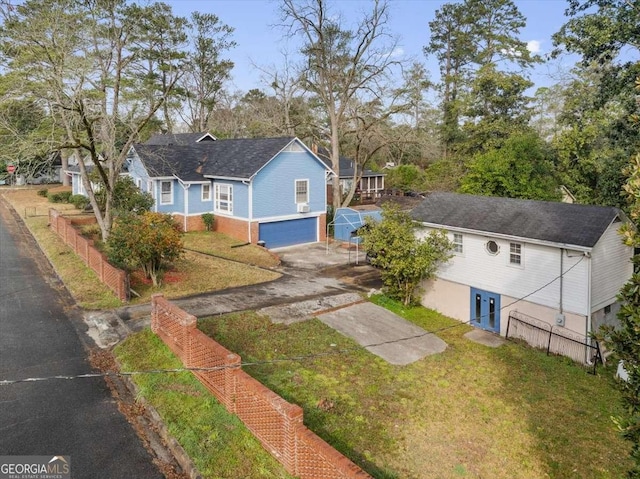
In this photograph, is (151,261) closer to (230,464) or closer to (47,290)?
(47,290)

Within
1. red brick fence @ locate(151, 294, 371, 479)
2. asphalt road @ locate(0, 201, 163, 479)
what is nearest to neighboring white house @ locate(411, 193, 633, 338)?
red brick fence @ locate(151, 294, 371, 479)

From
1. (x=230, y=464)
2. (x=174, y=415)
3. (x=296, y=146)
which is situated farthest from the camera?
(x=296, y=146)

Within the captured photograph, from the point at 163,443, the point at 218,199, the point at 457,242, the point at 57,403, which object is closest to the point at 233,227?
the point at 218,199

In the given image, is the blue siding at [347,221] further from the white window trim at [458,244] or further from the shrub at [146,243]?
the shrub at [146,243]

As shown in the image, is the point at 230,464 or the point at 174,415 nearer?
the point at 230,464

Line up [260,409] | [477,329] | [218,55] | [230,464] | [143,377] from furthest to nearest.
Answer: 1. [218,55]
2. [477,329]
3. [143,377]
4. [260,409]
5. [230,464]

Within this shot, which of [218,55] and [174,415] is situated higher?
[218,55]

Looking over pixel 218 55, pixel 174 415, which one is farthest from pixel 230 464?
pixel 218 55
